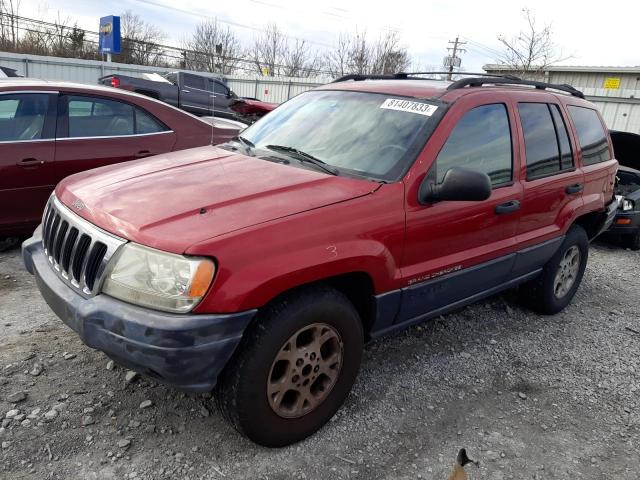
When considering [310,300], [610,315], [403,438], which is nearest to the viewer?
[310,300]

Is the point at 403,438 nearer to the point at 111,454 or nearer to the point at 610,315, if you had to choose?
the point at 111,454

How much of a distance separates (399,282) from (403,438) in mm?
845

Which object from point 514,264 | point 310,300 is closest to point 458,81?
point 514,264

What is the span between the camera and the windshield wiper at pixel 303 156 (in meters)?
2.94

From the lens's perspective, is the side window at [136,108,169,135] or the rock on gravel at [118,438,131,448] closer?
the rock on gravel at [118,438,131,448]

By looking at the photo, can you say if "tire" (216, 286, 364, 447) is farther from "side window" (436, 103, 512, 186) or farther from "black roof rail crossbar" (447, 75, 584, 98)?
"black roof rail crossbar" (447, 75, 584, 98)

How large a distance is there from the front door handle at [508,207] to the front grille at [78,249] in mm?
2312

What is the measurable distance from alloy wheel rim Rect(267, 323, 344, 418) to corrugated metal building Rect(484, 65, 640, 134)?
54.7 feet

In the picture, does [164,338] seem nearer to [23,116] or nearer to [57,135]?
[57,135]

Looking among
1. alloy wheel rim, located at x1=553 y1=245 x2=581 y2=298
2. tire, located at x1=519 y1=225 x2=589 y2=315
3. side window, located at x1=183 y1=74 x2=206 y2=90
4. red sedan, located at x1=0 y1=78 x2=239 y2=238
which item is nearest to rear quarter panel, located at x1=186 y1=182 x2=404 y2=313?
tire, located at x1=519 y1=225 x2=589 y2=315

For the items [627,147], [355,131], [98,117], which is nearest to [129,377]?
[355,131]

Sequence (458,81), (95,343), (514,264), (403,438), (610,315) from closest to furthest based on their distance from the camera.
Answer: (95,343), (403,438), (458,81), (514,264), (610,315)

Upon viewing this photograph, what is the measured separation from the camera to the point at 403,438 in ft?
9.23

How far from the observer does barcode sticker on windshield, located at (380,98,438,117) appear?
10.3 ft
